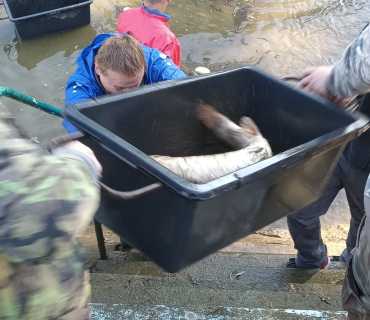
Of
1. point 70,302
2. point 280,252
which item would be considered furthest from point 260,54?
point 70,302

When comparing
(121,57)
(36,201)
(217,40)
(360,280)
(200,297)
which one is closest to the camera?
(36,201)

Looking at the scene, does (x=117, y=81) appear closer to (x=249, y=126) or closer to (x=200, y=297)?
(x=249, y=126)

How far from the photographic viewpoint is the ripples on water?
5.21m

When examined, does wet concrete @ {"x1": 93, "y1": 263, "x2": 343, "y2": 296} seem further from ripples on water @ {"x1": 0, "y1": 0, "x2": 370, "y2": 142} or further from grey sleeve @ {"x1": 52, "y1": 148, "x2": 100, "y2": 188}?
ripples on water @ {"x1": 0, "y1": 0, "x2": 370, "y2": 142}

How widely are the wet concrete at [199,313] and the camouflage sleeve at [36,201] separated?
0.90m

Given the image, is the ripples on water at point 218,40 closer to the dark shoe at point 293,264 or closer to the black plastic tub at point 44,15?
the black plastic tub at point 44,15

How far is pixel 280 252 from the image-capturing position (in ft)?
10.6

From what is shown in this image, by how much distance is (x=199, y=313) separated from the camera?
177 cm

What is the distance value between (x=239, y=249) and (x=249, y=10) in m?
5.50

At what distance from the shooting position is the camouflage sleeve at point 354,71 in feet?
5.29

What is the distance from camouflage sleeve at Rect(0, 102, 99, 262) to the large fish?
728 millimetres

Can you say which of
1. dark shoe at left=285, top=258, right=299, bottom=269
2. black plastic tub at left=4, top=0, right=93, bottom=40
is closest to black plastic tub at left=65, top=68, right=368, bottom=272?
dark shoe at left=285, top=258, right=299, bottom=269

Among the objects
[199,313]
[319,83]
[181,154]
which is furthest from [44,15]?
[199,313]

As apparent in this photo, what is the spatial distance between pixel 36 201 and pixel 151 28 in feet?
9.94
